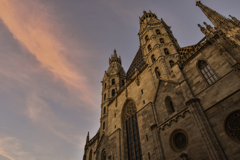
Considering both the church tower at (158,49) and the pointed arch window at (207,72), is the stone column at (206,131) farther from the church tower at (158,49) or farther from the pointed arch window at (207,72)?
the church tower at (158,49)

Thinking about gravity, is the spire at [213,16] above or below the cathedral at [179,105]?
above

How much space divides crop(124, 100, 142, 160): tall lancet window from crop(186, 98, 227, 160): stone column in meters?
7.87

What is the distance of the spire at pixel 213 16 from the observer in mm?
24166

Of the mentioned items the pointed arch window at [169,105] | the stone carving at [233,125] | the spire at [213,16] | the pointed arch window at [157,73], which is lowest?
the stone carving at [233,125]

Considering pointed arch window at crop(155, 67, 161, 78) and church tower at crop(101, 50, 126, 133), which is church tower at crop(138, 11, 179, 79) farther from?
church tower at crop(101, 50, 126, 133)

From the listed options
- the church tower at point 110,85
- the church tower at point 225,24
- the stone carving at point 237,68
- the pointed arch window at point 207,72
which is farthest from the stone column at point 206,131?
the church tower at point 110,85

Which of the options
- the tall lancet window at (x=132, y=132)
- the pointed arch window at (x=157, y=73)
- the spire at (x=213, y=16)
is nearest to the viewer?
the tall lancet window at (x=132, y=132)

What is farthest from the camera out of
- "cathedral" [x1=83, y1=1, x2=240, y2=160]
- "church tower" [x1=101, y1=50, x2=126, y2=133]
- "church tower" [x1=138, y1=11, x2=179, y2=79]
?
"church tower" [x1=101, y1=50, x2=126, y2=133]

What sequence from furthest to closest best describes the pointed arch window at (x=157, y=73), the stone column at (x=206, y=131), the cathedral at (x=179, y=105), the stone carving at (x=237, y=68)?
the pointed arch window at (x=157, y=73) → the stone carving at (x=237, y=68) → the cathedral at (x=179, y=105) → the stone column at (x=206, y=131)

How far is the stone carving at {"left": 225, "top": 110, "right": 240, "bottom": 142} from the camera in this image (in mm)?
10164

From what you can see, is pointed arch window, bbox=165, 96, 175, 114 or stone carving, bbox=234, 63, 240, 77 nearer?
stone carving, bbox=234, 63, 240, 77

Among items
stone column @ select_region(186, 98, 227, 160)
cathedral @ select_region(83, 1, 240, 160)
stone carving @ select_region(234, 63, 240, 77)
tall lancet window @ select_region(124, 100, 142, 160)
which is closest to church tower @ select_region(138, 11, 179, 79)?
cathedral @ select_region(83, 1, 240, 160)

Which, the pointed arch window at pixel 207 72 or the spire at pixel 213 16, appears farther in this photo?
the spire at pixel 213 16

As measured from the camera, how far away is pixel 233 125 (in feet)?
34.3
